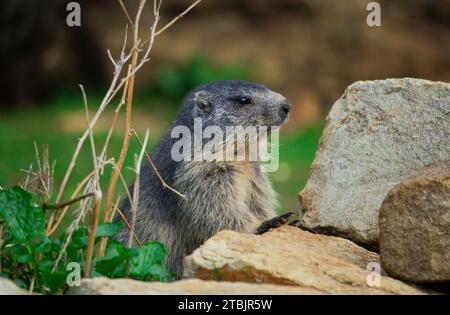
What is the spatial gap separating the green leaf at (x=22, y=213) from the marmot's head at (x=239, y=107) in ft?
7.25

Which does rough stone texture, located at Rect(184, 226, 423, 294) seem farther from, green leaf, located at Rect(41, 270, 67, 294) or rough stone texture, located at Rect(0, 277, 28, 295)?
rough stone texture, located at Rect(0, 277, 28, 295)

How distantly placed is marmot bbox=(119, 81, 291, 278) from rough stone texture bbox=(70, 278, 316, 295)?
1950mm

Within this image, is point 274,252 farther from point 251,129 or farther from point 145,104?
point 145,104

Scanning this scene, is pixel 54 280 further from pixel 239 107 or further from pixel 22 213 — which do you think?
pixel 239 107

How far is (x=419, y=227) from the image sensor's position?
408 centimetres

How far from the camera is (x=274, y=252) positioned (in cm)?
433

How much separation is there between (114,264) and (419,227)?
5.33 feet

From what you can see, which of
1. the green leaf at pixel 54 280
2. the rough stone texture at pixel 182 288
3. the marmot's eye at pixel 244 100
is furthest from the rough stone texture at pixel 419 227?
the marmot's eye at pixel 244 100

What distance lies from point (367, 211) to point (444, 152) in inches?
23.4

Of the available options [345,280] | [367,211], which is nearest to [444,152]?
[367,211]

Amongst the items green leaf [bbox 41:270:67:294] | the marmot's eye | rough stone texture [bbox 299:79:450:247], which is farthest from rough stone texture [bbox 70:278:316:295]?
the marmot's eye

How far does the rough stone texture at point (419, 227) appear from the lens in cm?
404

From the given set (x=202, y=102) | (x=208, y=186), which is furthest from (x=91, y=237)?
(x=202, y=102)
